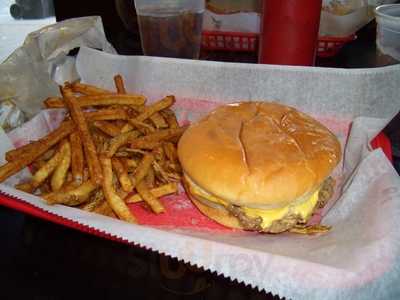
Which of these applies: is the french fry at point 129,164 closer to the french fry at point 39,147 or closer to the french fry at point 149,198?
the french fry at point 149,198

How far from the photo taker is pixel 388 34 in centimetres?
199

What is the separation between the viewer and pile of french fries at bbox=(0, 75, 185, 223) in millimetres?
1476

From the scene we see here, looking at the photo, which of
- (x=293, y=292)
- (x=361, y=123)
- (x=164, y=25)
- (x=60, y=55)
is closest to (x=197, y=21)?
(x=164, y=25)

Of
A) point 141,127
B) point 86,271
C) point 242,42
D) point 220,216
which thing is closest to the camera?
point 86,271

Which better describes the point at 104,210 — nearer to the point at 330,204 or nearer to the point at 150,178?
the point at 150,178

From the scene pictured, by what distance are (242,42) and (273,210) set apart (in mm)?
1592

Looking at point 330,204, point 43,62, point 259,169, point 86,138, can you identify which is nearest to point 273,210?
point 259,169

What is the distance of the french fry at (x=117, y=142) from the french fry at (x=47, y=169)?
6.5 inches

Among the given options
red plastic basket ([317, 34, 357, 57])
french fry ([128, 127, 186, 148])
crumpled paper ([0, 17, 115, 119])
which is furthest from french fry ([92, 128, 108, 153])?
red plastic basket ([317, 34, 357, 57])

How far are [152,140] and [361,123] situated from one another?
0.79m

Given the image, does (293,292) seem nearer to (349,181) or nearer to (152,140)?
(349,181)

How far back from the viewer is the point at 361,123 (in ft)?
5.65

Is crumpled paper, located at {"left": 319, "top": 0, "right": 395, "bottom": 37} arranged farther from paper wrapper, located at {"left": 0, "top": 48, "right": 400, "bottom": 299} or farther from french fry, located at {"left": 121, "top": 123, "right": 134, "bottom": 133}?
french fry, located at {"left": 121, "top": 123, "right": 134, "bottom": 133}

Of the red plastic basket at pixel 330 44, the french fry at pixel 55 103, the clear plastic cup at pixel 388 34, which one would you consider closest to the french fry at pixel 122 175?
the french fry at pixel 55 103
